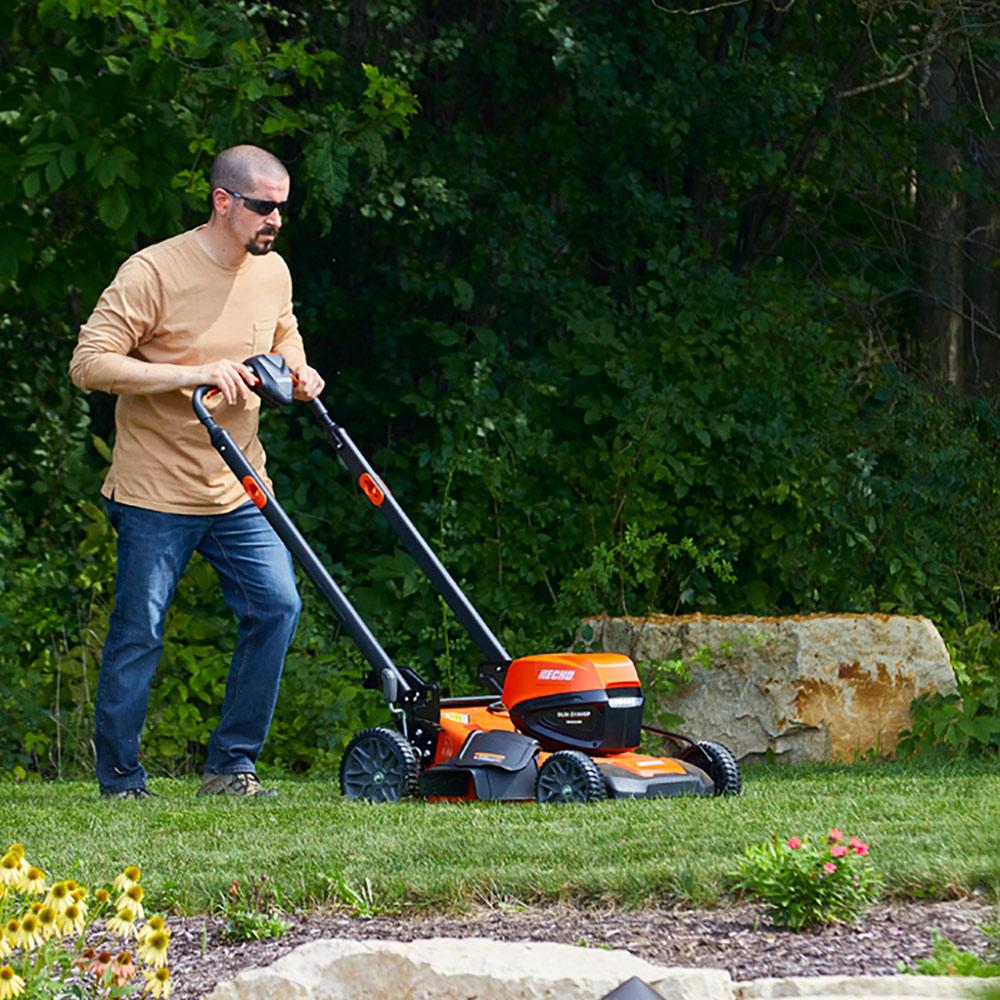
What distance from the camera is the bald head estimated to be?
16.3 feet

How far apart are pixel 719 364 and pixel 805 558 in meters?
1.24

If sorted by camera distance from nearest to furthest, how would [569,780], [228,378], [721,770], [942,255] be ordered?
[569,780] < [721,770] < [228,378] < [942,255]

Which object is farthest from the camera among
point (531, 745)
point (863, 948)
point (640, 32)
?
point (640, 32)

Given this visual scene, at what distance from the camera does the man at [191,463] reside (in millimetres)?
4984

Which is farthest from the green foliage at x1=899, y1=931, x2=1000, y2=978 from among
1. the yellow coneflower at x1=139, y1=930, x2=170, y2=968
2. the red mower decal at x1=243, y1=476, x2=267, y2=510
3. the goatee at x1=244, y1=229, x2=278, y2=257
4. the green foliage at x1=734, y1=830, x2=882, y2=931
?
the goatee at x1=244, y1=229, x2=278, y2=257

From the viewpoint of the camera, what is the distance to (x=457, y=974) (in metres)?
2.46

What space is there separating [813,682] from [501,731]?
2001 mm

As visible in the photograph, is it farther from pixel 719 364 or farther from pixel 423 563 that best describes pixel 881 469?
pixel 423 563

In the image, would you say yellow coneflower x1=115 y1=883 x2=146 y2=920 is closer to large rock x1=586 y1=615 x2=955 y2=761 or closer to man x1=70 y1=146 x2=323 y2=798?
man x1=70 y1=146 x2=323 y2=798

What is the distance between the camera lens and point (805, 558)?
782 centimetres

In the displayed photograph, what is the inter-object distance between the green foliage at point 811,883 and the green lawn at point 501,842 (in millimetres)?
168

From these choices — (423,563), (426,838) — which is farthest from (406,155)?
(426,838)

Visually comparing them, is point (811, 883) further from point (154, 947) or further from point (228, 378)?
point (228, 378)

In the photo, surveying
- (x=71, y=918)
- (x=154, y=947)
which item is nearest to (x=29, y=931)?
(x=71, y=918)
